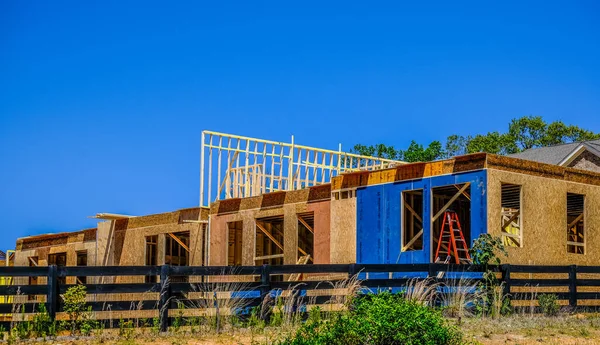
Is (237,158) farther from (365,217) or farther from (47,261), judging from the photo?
(47,261)

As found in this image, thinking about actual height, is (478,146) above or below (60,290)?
above

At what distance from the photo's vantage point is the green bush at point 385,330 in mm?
11422

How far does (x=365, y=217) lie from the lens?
82.7 ft

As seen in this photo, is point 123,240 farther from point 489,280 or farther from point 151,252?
point 489,280

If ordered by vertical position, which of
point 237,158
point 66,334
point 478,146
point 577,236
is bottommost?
point 66,334

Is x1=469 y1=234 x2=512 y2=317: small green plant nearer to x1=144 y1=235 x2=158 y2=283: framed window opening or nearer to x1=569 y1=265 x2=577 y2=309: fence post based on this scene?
x1=569 y1=265 x2=577 y2=309: fence post

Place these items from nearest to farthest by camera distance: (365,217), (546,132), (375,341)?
(375,341) → (365,217) → (546,132)

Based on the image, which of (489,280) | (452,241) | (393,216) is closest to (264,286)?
(489,280)

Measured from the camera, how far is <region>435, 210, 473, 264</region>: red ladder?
22.7 metres

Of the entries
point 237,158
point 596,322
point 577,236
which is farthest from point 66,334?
point 577,236

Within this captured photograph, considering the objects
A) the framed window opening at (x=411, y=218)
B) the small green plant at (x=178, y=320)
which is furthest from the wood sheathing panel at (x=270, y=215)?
the small green plant at (x=178, y=320)

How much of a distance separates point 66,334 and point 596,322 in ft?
35.7

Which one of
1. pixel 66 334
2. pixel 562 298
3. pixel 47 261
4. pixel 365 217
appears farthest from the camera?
pixel 47 261

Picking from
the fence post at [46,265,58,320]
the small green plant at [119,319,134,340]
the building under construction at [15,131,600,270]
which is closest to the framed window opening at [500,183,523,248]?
the building under construction at [15,131,600,270]
